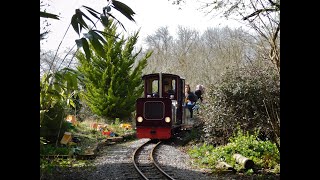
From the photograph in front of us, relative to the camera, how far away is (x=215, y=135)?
10.1m

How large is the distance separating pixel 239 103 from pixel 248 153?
1693mm

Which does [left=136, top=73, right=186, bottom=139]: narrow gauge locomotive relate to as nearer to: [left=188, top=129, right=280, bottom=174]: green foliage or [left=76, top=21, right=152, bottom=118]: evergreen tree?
[left=188, top=129, right=280, bottom=174]: green foliage

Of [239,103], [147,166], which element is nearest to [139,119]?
[147,166]

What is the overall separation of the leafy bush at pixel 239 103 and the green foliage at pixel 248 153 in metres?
0.35

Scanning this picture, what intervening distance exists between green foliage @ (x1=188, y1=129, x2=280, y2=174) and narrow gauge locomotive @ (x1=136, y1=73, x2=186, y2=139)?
105 inches

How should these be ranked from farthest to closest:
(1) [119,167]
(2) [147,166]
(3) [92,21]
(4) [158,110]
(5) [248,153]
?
(4) [158,110]
(2) [147,166]
(1) [119,167]
(5) [248,153]
(3) [92,21]

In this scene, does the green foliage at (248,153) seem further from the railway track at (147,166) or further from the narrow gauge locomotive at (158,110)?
the narrow gauge locomotive at (158,110)

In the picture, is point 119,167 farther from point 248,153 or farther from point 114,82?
point 114,82

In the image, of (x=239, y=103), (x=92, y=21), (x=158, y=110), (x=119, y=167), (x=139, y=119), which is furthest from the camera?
(x=139, y=119)

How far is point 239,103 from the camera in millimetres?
9172

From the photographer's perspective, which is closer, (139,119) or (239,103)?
(239,103)
